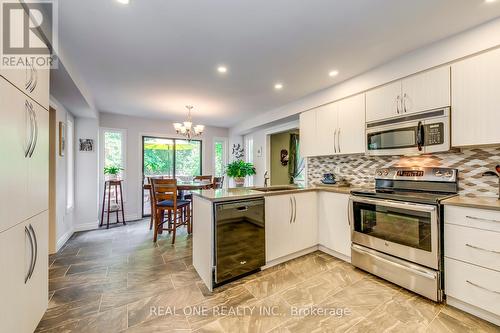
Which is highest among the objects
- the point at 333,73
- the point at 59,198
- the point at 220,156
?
the point at 333,73

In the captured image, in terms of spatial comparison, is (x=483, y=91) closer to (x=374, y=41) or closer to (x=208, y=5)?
(x=374, y=41)

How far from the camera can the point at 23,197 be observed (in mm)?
1320

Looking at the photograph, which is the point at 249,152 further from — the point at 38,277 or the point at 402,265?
the point at 38,277

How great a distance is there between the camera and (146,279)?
90.9 inches

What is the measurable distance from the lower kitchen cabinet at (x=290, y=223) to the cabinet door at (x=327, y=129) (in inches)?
28.0

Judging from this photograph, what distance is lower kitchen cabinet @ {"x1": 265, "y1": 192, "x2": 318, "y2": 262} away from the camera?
2.54 metres

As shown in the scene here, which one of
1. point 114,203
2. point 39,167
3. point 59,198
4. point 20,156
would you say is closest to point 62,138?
point 59,198

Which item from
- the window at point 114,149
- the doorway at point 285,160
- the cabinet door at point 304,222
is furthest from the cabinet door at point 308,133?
the window at point 114,149

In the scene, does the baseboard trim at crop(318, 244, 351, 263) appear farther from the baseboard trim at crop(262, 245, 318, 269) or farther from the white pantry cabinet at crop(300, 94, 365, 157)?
the white pantry cabinet at crop(300, 94, 365, 157)

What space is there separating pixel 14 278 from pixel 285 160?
17.2 feet

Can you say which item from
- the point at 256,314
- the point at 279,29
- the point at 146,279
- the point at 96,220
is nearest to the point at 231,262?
the point at 256,314

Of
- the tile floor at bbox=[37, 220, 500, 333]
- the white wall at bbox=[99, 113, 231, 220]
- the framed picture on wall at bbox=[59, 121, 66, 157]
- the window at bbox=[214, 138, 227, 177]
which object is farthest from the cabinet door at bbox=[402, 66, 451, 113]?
the white wall at bbox=[99, 113, 231, 220]

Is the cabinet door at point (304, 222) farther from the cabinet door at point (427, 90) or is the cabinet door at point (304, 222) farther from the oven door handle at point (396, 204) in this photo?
the cabinet door at point (427, 90)

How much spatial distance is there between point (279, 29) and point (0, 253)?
2455 mm
